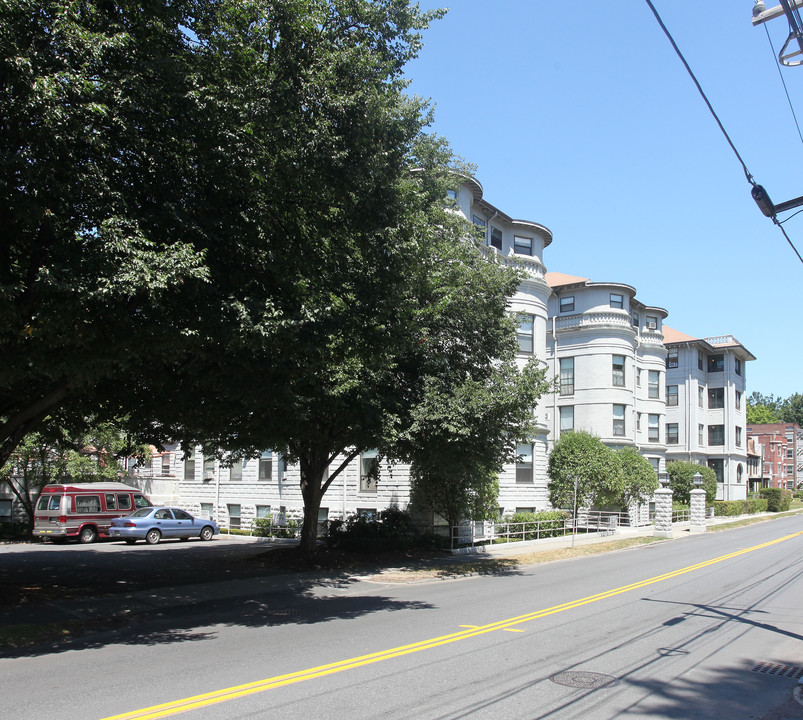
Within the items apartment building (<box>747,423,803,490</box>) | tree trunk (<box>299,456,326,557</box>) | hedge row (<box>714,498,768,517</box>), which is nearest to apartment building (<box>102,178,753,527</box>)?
hedge row (<box>714,498,768,517</box>)

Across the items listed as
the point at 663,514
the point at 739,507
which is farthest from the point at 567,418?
the point at 739,507

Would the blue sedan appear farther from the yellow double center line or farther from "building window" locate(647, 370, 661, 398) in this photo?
"building window" locate(647, 370, 661, 398)

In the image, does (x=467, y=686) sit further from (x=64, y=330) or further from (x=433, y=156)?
(x=433, y=156)

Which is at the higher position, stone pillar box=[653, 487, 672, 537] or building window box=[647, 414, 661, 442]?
building window box=[647, 414, 661, 442]

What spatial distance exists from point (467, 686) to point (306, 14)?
9.43 meters

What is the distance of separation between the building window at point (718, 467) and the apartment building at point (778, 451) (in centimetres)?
4758

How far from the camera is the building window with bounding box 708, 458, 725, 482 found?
59.2 metres

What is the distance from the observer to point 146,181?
10297 millimetres

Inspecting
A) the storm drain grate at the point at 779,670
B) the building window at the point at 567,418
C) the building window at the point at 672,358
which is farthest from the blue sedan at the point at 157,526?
the building window at the point at 672,358

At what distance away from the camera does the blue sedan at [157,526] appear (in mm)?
28453

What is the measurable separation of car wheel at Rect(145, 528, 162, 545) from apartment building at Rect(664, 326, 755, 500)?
141 feet

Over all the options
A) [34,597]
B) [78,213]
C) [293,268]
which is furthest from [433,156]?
[34,597]

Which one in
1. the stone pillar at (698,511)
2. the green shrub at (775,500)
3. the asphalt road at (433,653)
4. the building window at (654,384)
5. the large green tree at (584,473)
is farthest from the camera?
the green shrub at (775,500)

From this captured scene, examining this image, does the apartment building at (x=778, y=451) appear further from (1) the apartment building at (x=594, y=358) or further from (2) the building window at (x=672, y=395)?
(1) the apartment building at (x=594, y=358)
